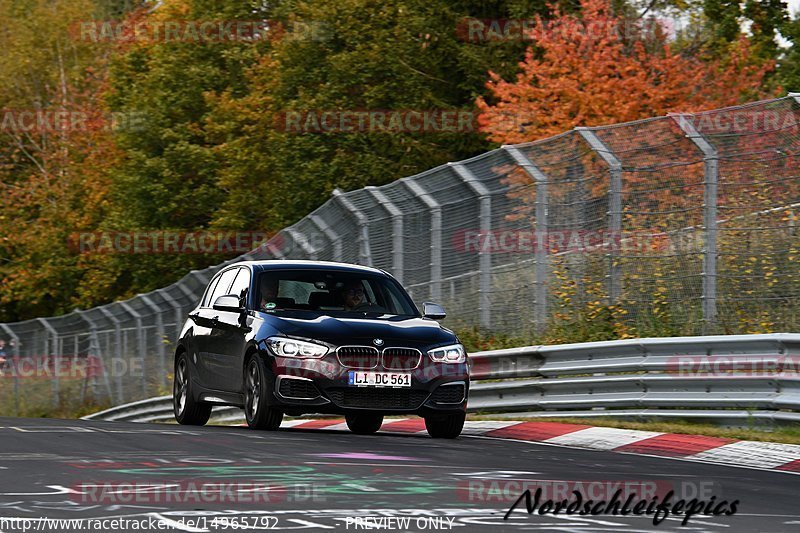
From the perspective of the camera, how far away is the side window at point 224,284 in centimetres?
1537

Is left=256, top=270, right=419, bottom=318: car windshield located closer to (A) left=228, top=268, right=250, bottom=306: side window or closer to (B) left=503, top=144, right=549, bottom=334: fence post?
(A) left=228, top=268, right=250, bottom=306: side window

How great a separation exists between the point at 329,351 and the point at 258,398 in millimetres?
945

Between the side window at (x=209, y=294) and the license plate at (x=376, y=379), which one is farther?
the side window at (x=209, y=294)

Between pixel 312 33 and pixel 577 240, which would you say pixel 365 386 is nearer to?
pixel 577 240

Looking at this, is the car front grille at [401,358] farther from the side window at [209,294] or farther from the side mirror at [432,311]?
the side window at [209,294]

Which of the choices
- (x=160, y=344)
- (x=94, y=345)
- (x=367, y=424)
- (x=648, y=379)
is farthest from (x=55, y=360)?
(x=648, y=379)

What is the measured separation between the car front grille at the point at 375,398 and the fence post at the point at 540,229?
4.11 metres

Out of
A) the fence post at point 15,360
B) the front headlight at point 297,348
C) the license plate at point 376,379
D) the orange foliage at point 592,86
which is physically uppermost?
the orange foliage at point 592,86

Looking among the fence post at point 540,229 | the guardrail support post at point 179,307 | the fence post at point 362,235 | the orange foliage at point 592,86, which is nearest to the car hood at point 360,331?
the fence post at point 540,229

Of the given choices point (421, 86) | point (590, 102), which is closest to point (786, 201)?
point (590, 102)

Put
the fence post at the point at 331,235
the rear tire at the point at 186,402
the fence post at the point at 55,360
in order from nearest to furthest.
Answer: the rear tire at the point at 186,402
the fence post at the point at 331,235
the fence post at the point at 55,360

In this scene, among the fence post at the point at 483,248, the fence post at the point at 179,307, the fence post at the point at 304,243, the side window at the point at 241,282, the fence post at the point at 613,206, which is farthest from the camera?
the fence post at the point at 179,307

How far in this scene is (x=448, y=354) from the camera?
13.4m

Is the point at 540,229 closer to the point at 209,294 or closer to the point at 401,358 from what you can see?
the point at 209,294
